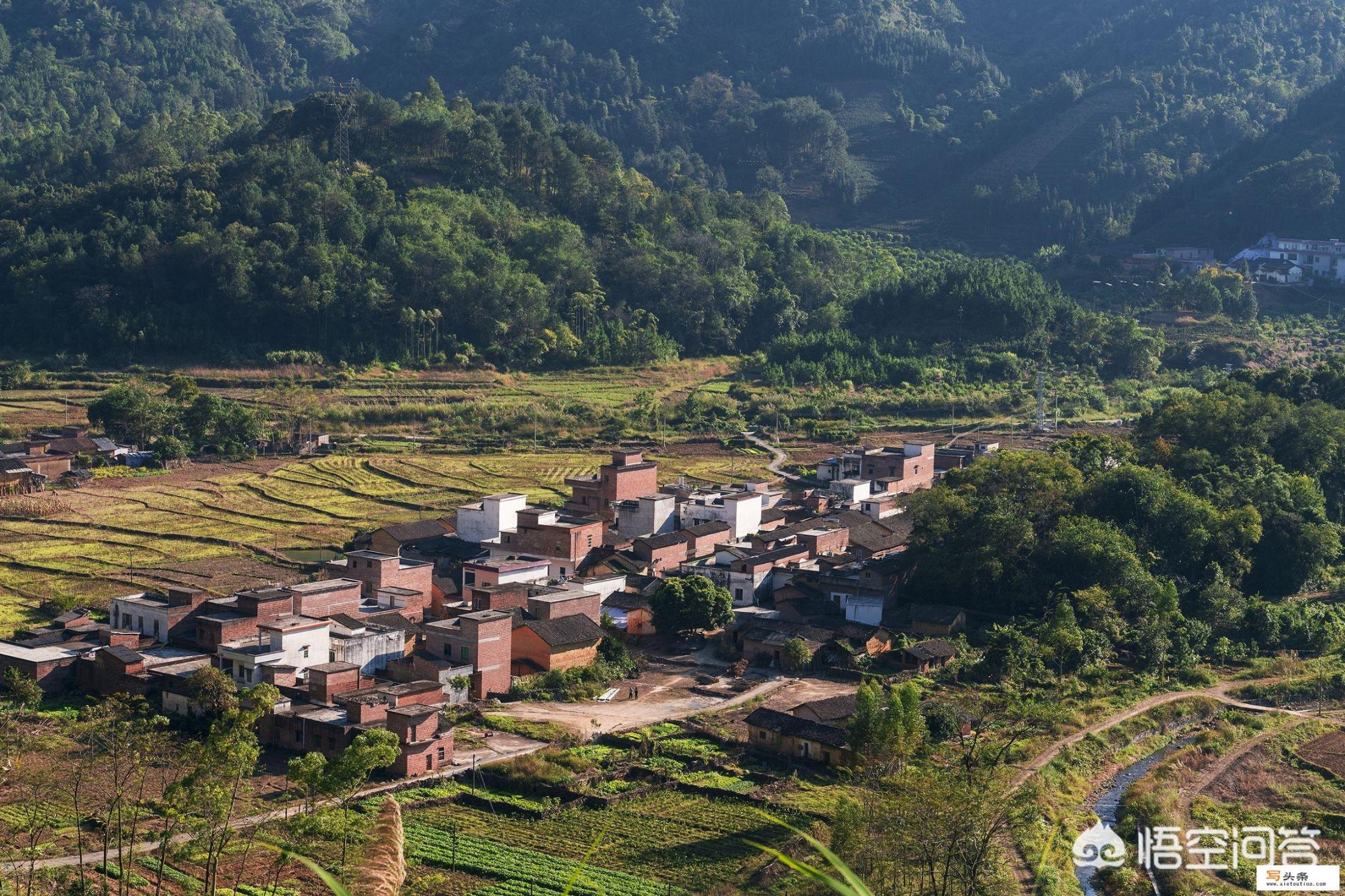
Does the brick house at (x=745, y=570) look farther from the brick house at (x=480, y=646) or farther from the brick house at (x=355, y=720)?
the brick house at (x=355, y=720)

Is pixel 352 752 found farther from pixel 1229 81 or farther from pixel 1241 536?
pixel 1229 81

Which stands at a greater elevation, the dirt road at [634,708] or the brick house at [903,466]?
the brick house at [903,466]

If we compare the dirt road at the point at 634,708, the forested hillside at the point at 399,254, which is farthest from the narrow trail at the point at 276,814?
the forested hillside at the point at 399,254

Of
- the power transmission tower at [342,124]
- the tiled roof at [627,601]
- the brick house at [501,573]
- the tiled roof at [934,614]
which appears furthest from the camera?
the power transmission tower at [342,124]

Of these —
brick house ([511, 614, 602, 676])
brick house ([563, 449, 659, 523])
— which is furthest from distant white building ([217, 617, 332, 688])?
brick house ([563, 449, 659, 523])

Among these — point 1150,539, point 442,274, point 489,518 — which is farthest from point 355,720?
point 442,274

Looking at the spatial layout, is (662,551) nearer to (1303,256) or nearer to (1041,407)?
(1041,407)

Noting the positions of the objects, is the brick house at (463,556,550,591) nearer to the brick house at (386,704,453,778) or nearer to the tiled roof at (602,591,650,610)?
the tiled roof at (602,591,650,610)
